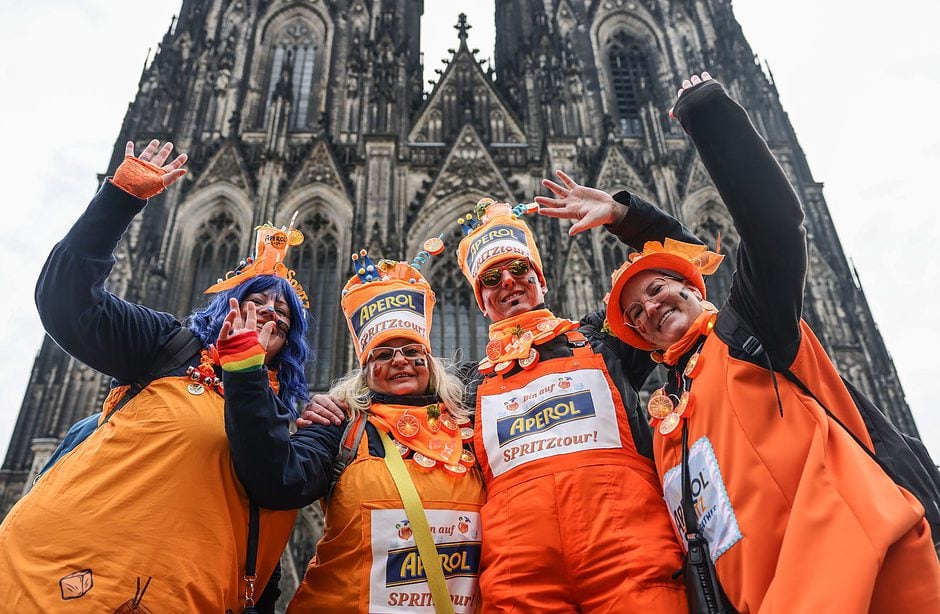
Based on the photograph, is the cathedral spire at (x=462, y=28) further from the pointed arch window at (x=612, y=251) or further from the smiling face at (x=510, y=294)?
the smiling face at (x=510, y=294)

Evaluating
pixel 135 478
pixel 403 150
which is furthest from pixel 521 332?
pixel 403 150

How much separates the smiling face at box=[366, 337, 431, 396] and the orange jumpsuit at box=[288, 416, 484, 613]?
1.23 ft

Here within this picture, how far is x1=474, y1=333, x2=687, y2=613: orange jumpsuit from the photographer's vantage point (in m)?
2.15

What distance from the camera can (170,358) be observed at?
2.44m

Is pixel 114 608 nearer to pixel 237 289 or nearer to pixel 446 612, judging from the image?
pixel 446 612

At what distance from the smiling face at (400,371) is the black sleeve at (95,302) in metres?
0.95

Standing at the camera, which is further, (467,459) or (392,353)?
(392,353)

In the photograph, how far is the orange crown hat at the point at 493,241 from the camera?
126 inches

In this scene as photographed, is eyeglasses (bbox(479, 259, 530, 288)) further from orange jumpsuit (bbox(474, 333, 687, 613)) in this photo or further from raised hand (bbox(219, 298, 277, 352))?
raised hand (bbox(219, 298, 277, 352))

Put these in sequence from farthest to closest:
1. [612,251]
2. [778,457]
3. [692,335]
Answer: [612,251], [692,335], [778,457]

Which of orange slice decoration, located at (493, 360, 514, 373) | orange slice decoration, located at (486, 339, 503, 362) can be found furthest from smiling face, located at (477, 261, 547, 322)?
orange slice decoration, located at (493, 360, 514, 373)

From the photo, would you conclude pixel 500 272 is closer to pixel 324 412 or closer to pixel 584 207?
pixel 584 207

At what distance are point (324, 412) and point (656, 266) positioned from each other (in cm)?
155

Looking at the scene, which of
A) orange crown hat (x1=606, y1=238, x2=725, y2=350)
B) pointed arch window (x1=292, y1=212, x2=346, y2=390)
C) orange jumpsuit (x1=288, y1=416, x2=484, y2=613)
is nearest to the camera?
orange jumpsuit (x1=288, y1=416, x2=484, y2=613)
